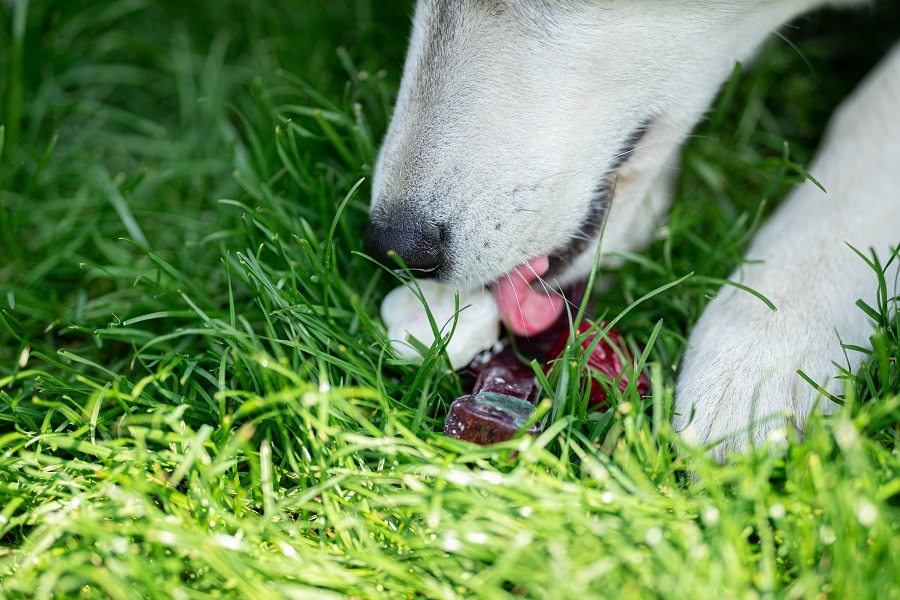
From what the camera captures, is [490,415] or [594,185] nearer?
[490,415]

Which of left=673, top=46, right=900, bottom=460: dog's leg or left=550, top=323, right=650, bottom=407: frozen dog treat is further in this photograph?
left=550, top=323, right=650, bottom=407: frozen dog treat

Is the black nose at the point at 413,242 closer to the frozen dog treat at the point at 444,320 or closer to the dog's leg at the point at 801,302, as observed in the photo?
the frozen dog treat at the point at 444,320

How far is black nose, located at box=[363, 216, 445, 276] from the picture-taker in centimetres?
202

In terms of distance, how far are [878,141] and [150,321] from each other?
2114 mm

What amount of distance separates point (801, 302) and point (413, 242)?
95 centimetres

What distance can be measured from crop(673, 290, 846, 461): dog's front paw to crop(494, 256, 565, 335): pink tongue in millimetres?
383

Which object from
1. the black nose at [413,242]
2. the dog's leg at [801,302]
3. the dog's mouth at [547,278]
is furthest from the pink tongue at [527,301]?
the dog's leg at [801,302]

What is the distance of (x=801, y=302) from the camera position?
6.65ft

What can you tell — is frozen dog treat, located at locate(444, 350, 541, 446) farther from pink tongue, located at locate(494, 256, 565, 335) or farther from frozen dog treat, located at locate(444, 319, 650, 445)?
pink tongue, located at locate(494, 256, 565, 335)

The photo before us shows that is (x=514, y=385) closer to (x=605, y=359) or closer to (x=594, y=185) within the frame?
(x=605, y=359)

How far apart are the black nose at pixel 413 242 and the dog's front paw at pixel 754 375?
664 mm

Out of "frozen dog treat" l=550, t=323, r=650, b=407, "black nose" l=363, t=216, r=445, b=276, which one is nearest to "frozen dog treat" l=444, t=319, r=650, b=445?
"frozen dog treat" l=550, t=323, r=650, b=407

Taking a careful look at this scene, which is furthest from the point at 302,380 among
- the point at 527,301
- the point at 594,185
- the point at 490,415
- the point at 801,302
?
the point at 801,302

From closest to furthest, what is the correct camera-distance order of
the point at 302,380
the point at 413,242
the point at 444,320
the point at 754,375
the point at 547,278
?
the point at 302,380
the point at 754,375
the point at 413,242
the point at 444,320
the point at 547,278
